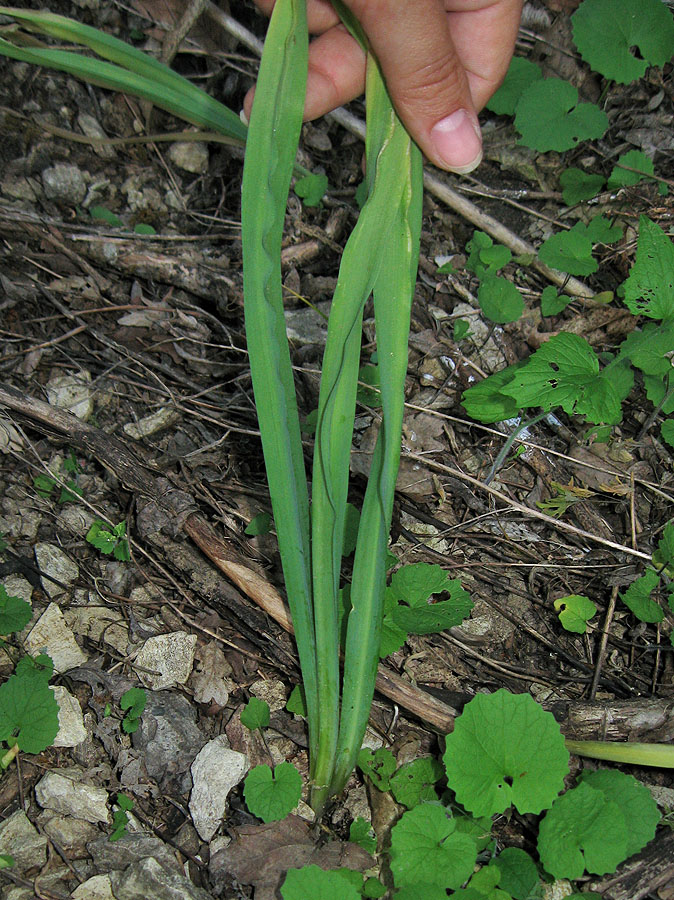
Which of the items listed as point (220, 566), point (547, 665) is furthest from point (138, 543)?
point (547, 665)

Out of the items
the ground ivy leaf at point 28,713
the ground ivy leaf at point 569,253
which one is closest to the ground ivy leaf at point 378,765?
the ground ivy leaf at point 28,713

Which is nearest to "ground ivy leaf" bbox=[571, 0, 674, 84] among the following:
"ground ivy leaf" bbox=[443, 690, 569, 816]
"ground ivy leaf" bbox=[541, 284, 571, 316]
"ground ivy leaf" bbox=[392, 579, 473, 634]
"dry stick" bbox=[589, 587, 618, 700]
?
"ground ivy leaf" bbox=[541, 284, 571, 316]

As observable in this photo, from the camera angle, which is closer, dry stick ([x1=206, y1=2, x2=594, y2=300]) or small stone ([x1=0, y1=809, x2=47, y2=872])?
small stone ([x1=0, y1=809, x2=47, y2=872])

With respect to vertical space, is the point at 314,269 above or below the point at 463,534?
above

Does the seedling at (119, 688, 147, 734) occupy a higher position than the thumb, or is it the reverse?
the thumb

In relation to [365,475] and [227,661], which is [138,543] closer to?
[227,661]

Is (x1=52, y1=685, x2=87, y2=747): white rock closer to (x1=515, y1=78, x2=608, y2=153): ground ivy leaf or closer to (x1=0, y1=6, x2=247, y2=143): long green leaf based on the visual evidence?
(x1=0, y1=6, x2=247, y2=143): long green leaf
